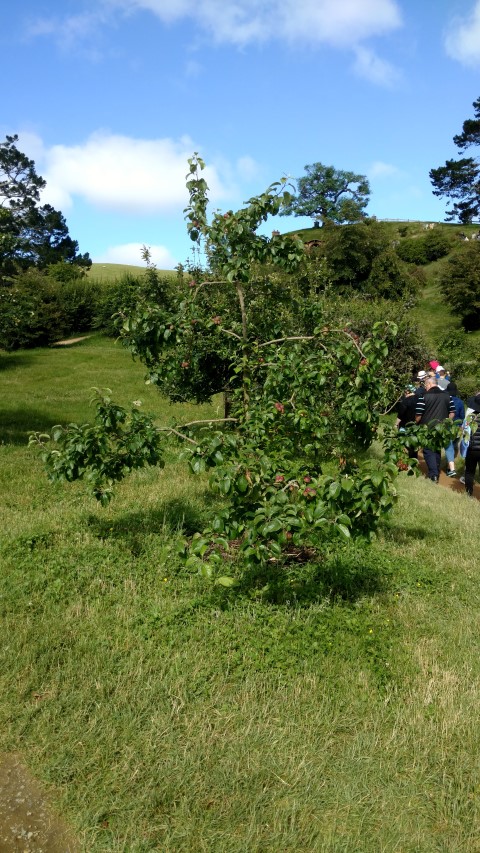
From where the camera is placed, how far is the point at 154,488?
7.92 m

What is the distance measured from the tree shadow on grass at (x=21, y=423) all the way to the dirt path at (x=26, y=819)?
817 cm

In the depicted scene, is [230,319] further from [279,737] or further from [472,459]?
[472,459]

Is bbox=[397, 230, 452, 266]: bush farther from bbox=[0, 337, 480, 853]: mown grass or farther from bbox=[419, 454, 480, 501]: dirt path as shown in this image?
bbox=[0, 337, 480, 853]: mown grass

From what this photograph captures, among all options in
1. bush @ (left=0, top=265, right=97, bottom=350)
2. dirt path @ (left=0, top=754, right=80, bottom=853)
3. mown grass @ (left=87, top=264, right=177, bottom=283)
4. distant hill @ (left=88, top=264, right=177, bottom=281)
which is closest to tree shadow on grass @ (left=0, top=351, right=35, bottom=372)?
bush @ (left=0, top=265, right=97, bottom=350)

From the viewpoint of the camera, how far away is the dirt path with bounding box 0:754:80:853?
9.58ft

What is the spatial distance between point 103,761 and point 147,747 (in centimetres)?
25

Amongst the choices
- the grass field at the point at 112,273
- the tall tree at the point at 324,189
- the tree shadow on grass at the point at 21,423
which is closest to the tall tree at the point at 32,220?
the grass field at the point at 112,273

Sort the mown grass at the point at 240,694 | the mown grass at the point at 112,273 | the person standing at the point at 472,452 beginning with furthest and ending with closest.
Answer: the mown grass at the point at 112,273 < the person standing at the point at 472,452 < the mown grass at the point at 240,694

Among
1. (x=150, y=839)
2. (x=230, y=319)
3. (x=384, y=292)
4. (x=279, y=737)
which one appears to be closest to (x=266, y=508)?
(x=279, y=737)

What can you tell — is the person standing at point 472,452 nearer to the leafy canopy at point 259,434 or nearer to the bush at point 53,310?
the leafy canopy at point 259,434

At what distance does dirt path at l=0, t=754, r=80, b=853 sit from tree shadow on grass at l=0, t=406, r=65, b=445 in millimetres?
8168

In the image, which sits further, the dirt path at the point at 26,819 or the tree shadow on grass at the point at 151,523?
the tree shadow on grass at the point at 151,523

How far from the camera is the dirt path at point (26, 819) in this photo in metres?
2.92

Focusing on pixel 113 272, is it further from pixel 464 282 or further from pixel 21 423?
pixel 21 423
